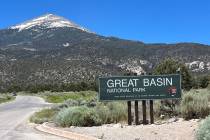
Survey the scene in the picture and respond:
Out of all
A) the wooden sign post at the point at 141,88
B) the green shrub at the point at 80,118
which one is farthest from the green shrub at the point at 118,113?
the wooden sign post at the point at 141,88

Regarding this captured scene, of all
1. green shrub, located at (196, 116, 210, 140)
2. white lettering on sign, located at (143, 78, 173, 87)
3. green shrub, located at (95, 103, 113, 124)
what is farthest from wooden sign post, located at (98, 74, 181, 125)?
green shrub, located at (196, 116, 210, 140)

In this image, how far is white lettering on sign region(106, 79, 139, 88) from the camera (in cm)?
2186

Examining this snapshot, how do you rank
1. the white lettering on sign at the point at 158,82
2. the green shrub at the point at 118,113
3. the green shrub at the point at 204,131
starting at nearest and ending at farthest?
the green shrub at the point at 204,131 → the white lettering on sign at the point at 158,82 → the green shrub at the point at 118,113

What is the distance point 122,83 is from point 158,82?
4.70 feet

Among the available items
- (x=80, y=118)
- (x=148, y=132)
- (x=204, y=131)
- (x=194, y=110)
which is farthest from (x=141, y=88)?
(x=204, y=131)

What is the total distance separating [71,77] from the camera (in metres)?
146

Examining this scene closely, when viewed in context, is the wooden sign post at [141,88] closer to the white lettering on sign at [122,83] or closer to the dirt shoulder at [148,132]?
the white lettering on sign at [122,83]

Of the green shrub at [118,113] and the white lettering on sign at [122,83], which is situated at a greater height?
the white lettering on sign at [122,83]

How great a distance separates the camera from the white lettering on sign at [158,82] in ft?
70.9

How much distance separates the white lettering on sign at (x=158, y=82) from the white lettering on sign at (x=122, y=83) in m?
0.43

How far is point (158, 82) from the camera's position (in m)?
21.7

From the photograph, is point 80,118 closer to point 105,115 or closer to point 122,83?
point 105,115

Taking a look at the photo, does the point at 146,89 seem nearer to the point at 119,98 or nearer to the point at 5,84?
the point at 119,98

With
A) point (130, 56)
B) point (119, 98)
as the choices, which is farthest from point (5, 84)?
point (119, 98)
